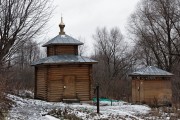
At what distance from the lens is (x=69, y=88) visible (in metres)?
25.0

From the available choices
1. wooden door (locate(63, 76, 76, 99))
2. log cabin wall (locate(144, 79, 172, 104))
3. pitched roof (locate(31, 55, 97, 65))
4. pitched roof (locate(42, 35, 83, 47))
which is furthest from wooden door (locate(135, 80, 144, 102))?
pitched roof (locate(42, 35, 83, 47))

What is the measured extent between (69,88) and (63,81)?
25.3 inches

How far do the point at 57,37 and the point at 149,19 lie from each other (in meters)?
17.0

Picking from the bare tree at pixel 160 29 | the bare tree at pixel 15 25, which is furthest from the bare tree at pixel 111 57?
the bare tree at pixel 15 25

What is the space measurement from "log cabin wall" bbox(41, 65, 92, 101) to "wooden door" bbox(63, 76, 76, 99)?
0.64ft

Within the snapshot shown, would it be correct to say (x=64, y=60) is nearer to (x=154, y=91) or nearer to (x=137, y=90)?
(x=137, y=90)

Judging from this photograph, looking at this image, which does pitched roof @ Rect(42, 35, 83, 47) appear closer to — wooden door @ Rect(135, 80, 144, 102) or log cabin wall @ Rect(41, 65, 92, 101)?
log cabin wall @ Rect(41, 65, 92, 101)

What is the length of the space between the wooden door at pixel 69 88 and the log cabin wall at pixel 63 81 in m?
0.20

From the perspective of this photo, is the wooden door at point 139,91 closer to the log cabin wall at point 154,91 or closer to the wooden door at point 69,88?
the log cabin wall at point 154,91

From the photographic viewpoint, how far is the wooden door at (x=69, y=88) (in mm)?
24922

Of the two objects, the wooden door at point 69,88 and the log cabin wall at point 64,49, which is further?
the log cabin wall at point 64,49

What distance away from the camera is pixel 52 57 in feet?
84.1

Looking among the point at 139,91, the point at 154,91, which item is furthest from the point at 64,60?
the point at 154,91

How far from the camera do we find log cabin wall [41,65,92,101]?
81.4 ft
